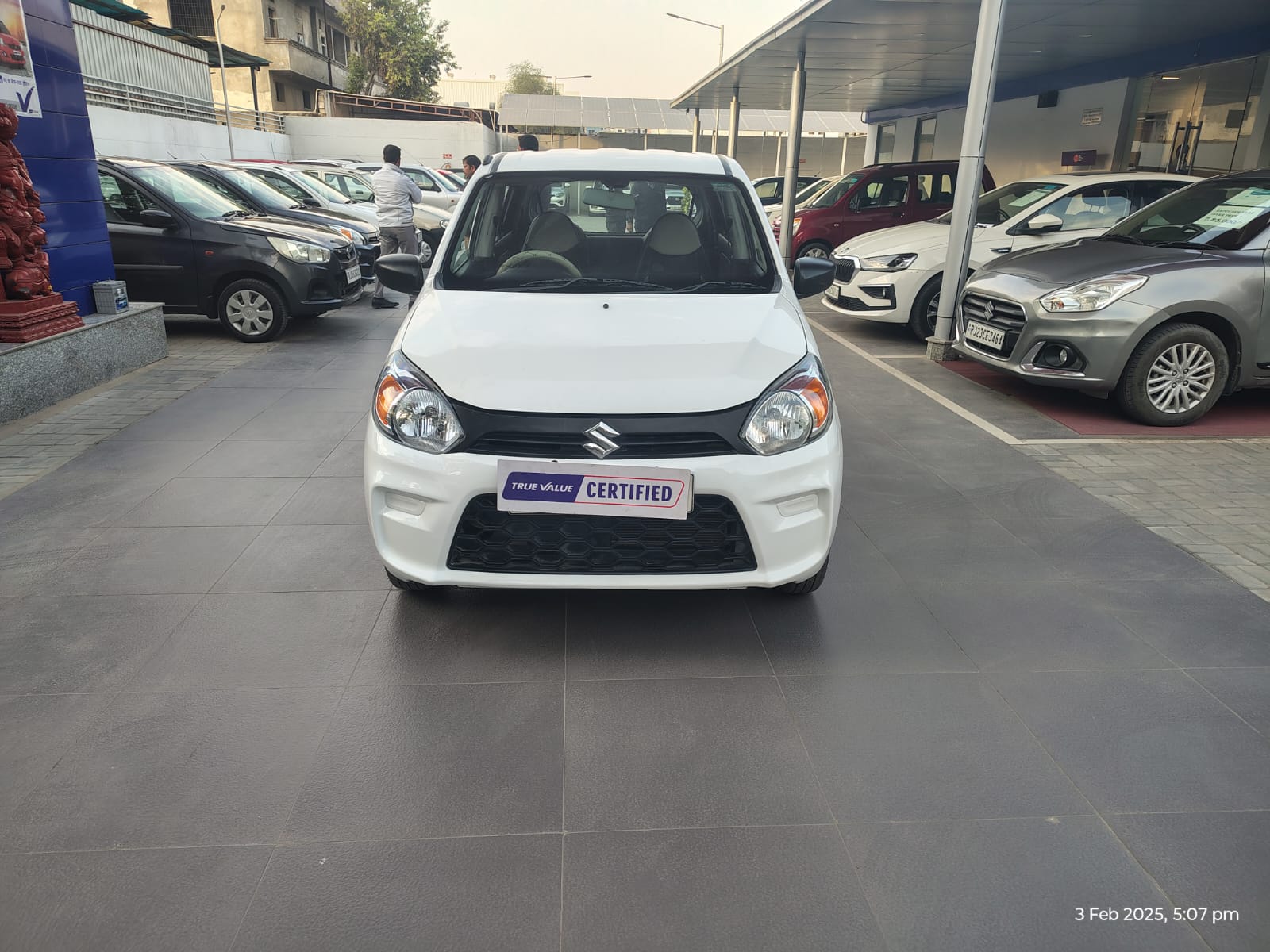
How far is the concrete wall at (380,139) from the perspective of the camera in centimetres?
3734

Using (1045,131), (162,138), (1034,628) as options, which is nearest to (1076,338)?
(1034,628)

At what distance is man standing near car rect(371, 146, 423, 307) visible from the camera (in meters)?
10.1

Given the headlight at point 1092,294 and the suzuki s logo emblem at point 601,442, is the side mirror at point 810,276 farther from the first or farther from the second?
the headlight at point 1092,294

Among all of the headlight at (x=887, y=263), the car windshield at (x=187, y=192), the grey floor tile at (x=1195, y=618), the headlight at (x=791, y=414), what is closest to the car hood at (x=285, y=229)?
the car windshield at (x=187, y=192)

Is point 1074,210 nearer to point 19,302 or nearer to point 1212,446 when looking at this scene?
point 1212,446

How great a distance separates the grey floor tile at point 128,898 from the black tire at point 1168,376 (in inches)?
234

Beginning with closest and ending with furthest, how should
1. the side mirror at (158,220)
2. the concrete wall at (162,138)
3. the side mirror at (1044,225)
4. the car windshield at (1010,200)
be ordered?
the side mirror at (1044,225) < the side mirror at (158,220) < the car windshield at (1010,200) < the concrete wall at (162,138)

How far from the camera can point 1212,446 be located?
571 centimetres

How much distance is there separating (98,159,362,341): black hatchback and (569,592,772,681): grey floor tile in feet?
21.0

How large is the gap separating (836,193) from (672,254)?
9.50 metres

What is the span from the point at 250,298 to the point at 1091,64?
1374cm

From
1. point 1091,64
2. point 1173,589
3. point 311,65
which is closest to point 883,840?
point 1173,589

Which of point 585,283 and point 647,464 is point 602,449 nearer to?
point 647,464

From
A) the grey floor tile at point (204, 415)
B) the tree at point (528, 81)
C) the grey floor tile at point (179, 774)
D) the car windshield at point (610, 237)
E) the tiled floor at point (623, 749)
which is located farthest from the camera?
the tree at point (528, 81)
